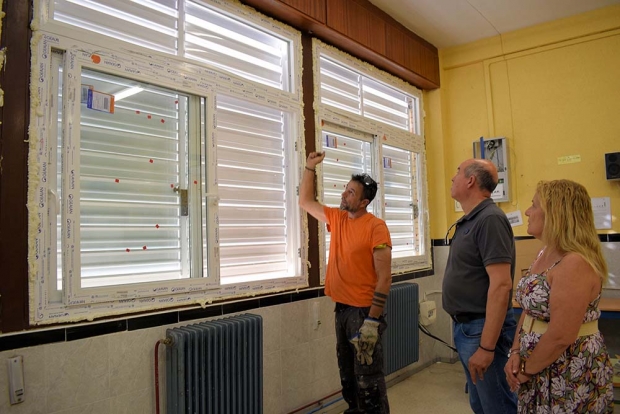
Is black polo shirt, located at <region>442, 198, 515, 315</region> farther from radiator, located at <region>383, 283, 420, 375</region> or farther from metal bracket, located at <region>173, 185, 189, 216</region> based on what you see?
radiator, located at <region>383, 283, 420, 375</region>

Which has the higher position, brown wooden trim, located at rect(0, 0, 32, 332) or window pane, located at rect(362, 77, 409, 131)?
window pane, located at rect(362, 77, 409, 131)

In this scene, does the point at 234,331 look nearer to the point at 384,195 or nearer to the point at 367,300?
the point at 367,300

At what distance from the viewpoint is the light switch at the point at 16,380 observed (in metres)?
1.58

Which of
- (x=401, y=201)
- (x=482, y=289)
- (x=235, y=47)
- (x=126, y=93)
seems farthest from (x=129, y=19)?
(x=401, y=201)

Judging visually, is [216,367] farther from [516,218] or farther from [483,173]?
[516,218]

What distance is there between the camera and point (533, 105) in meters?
3.90

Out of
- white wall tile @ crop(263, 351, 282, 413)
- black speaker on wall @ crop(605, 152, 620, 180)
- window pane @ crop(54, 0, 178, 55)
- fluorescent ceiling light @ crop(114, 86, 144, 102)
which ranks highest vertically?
window pane @ crop(54, 0, 178, 55)

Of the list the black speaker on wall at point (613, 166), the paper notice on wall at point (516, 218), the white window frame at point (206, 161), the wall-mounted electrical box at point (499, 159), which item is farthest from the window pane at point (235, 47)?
the black speaker on wall at point (613, 166)

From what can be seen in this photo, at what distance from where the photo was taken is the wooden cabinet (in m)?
2.73

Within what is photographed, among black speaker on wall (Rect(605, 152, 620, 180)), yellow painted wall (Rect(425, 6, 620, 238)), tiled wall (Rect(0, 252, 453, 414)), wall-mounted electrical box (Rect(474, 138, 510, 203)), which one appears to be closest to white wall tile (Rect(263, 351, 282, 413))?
tiled wall (Rect(0, 252, 453, 414))

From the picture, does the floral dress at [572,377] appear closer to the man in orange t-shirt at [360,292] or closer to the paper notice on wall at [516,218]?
the man in orange t-shirt at [360,292]

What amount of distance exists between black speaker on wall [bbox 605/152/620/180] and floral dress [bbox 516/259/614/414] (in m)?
2.40

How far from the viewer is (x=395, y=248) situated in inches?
151

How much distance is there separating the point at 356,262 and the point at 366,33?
1902 mm
